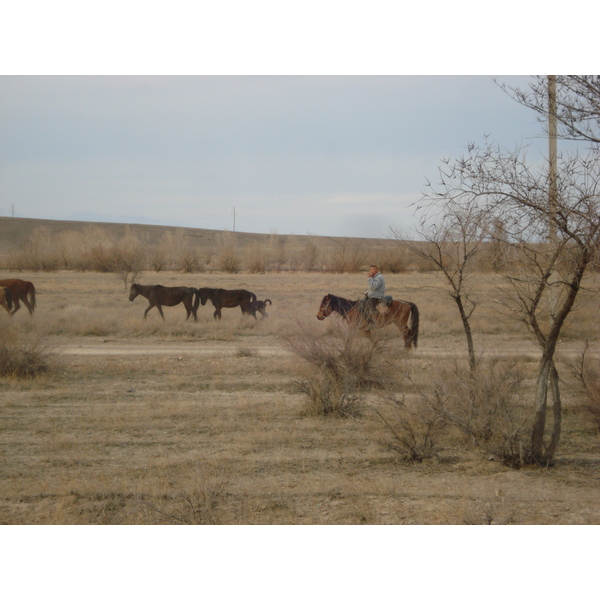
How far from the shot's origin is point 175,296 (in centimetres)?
1952

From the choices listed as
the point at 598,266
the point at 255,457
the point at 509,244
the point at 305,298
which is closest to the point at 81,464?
the point at 255,457

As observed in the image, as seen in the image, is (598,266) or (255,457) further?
(255,457)

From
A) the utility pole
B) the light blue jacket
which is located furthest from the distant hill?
the utility pole

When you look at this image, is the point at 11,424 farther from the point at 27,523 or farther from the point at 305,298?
the point at 305,298

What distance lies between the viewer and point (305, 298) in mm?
27766

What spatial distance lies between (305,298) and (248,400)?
18603 millimetres

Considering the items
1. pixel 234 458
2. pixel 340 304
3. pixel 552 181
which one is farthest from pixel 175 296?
pixel 552 181

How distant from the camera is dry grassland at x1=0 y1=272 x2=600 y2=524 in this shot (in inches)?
204

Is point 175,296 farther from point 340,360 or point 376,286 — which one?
point 340,360

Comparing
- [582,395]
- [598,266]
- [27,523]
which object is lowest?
[27,523]

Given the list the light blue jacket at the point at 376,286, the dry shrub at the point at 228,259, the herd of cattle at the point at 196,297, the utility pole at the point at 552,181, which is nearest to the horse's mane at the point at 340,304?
the light blue jacket at the point at 376,286

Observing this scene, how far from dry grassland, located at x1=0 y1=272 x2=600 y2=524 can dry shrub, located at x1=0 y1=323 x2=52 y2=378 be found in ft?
0.81

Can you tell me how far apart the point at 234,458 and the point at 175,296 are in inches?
535

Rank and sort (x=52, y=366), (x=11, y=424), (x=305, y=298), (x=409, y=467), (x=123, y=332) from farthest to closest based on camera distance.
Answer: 1. (x=305, y=298)
2. (x=123, y=332)
3. (x=52, y=366)
4. (x=11, y=424)
5. (x=409, y=467)
